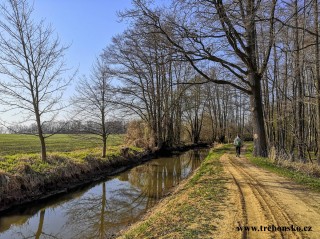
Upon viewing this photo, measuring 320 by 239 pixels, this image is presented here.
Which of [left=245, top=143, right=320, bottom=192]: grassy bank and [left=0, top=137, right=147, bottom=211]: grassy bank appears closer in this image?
[left=245, top=143, right=320, bottom=192]: grassy bank

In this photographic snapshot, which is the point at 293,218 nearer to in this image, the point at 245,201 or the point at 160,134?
the point at 245,201

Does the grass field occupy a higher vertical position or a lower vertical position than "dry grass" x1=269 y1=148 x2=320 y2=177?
higher

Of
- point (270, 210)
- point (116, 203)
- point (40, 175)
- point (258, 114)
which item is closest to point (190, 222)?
point (270, 210)

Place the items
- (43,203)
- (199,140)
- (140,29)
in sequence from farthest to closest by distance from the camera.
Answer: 1. (199,140)
2. (140,29)
3. (43,203)

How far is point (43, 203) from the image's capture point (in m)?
12.0

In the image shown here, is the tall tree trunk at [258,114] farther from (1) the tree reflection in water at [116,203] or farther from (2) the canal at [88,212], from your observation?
(2) the canal at [88,212]

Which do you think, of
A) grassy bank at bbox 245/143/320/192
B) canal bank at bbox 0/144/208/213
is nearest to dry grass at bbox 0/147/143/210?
canal bank at bbox 0/144/208/213

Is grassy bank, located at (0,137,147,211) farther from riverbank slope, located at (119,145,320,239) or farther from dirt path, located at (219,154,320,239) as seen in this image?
dirt path, located at (219,154,320,239)

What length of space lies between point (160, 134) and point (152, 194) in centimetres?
1998

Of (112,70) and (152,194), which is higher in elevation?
(112,70)

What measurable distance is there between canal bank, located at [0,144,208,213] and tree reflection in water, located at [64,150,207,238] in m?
1.27

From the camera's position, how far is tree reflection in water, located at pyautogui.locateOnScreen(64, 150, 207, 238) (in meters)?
9.63

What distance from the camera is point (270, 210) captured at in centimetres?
689

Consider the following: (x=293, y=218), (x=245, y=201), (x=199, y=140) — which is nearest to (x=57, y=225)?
(x=245, y=201)
